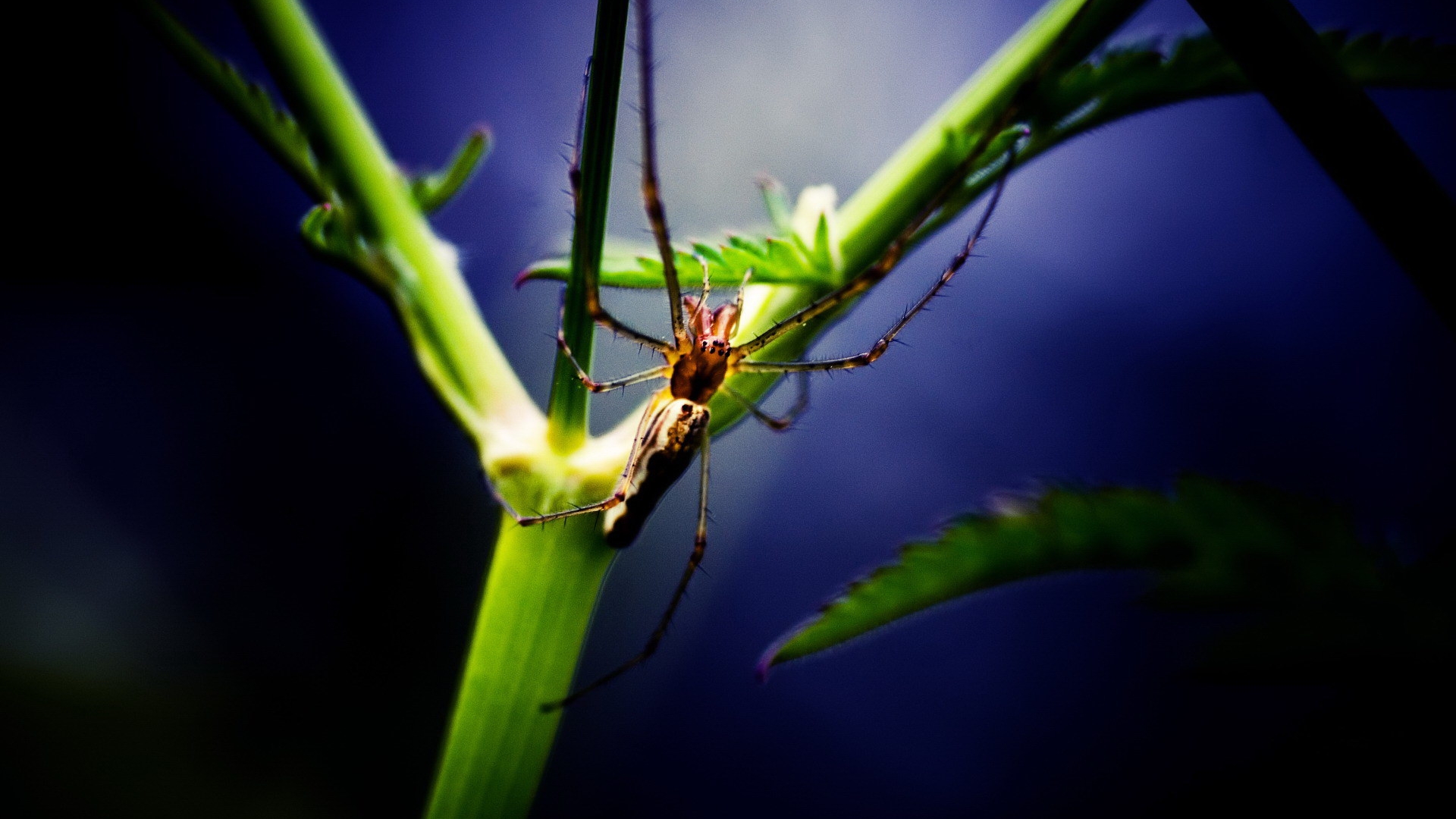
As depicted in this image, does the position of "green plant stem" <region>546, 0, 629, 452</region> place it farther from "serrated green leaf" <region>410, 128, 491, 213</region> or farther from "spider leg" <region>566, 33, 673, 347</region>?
"serrated green leaf" <region>410, 128, 491, 213</region>

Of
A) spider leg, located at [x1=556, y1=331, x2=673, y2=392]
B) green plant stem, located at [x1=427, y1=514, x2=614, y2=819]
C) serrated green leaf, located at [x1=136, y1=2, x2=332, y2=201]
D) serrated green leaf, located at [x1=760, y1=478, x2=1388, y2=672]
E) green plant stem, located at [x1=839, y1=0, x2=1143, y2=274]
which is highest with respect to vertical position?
green plant stem, located at [x1=839, y1=0, x2=1143, y2=274]

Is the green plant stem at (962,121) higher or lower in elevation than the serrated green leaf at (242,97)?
higher

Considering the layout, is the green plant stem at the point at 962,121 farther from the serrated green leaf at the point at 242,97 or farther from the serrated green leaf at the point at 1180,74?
the serrated green leaf at the point at 242,97

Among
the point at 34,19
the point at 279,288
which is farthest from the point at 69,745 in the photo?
the point at 34,19

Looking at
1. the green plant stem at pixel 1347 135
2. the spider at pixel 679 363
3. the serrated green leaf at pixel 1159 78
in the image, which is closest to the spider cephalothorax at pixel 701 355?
the spider at pixel 679 363

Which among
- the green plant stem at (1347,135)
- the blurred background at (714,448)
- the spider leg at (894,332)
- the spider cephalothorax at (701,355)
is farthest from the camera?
the blurred background at (714,448)

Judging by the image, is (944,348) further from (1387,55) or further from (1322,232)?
(1387,55)

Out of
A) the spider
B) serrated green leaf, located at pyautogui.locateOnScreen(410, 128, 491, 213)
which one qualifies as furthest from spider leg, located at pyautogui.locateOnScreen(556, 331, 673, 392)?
serrated green leaf, located at pyautogui.locateOnScreen(410, 128, 491, 213)
